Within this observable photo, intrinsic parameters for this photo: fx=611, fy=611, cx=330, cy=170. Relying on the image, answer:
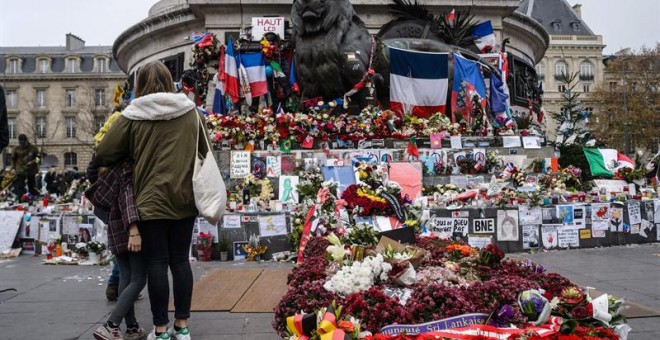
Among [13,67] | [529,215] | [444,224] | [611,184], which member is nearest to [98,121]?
[13,67]

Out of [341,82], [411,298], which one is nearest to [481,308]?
[411,298]

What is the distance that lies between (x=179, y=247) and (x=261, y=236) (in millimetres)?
4939

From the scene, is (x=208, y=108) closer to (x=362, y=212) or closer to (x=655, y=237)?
(x=362, y=212)

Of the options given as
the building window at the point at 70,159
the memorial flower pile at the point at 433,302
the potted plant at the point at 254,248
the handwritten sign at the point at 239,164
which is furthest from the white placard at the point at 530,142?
the building window at the point at 70,159

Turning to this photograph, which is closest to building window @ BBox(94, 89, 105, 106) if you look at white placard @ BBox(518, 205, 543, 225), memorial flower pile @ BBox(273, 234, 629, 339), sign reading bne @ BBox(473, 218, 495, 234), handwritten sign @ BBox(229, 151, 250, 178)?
handwritten sign @ BBox(229, 151, 250, 178)

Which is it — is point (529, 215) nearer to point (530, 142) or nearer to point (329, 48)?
point (530, 142)

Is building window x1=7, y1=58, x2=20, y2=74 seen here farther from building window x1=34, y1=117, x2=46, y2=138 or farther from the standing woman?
the standing woman

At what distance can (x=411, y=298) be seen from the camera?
3.95 metres

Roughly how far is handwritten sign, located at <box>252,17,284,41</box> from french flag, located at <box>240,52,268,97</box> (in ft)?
2.32

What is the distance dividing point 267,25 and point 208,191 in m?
11.3

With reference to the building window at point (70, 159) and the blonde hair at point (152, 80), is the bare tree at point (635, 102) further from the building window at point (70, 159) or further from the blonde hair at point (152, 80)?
the building window at point (70, 159)

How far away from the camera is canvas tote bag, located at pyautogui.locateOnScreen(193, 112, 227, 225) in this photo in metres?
4.15

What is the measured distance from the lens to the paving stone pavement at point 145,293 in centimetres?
480

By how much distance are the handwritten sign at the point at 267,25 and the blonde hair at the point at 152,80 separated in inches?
422
